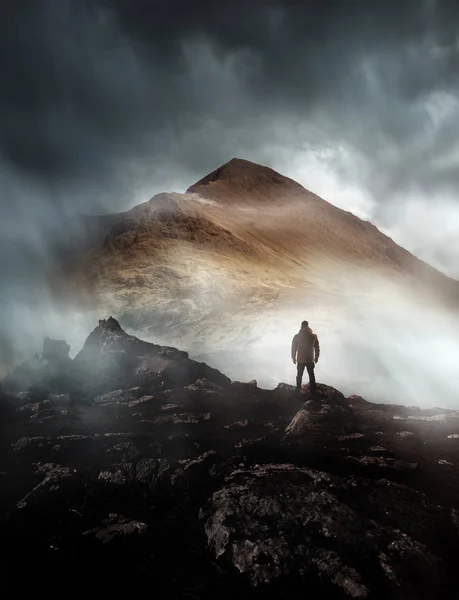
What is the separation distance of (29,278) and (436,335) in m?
39.7

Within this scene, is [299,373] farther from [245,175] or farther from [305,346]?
[245,175]

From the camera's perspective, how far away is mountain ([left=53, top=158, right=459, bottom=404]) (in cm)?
2702

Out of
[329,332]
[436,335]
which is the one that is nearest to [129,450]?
[329,332]

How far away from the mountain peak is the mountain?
3.00 meters

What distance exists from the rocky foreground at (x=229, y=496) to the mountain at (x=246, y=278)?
9.38m

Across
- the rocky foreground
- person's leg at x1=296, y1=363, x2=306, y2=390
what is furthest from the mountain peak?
the rocky foreground

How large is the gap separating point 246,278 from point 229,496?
1374 inches

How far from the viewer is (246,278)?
138 feet

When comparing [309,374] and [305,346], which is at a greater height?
[305,346]

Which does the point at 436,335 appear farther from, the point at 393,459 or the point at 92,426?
the point at 92,426

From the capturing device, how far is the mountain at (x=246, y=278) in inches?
1064

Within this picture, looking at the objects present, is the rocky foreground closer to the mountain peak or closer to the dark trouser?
the dark trouser

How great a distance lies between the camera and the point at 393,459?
9.01 meters

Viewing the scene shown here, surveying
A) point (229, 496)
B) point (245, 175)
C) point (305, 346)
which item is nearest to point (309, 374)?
point (305, 346)
